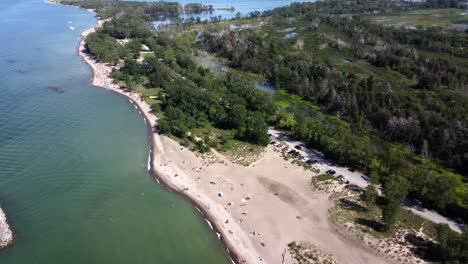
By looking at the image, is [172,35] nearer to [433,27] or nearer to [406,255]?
[433,27]

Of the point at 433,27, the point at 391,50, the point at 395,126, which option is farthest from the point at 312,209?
the point at 433,27

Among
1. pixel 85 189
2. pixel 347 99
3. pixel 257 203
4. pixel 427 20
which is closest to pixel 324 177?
pixel 257 203

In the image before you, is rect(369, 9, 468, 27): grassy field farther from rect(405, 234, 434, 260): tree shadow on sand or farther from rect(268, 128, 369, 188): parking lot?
rect(405, 234, 434, 260): tree shadow on sand

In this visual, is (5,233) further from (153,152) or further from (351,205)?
(351,205)

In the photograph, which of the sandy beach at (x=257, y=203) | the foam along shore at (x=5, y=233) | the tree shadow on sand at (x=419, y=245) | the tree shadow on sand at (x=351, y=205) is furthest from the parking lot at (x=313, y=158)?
the foam along shore at (x=5, y=233)

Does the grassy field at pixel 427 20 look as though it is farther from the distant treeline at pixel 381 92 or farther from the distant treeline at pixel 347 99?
the distant treeline at pixel 347 99
